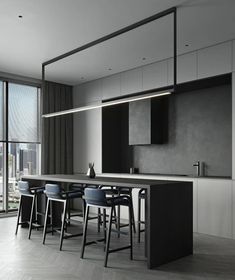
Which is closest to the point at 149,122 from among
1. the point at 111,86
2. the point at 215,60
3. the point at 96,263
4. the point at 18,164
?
the point at 111,86

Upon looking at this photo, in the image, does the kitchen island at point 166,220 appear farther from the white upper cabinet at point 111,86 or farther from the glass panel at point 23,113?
the glass panel at point 23,113

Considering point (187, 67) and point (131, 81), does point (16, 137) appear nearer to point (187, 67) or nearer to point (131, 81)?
point (131, 81)

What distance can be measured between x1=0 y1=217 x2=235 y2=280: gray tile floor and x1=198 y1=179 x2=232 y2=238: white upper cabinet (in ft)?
0.92

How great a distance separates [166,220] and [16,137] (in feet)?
15.3

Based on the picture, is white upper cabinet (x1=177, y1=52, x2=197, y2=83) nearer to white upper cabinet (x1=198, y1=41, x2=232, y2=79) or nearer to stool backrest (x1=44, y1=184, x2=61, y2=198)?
white upper cabinet (x1=198, y1=41, x2=232, y2=79)

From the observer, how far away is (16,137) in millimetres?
7406

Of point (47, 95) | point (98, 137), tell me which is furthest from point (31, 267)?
point (47, 95)

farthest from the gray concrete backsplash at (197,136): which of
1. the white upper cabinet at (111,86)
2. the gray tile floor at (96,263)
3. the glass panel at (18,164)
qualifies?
the glass panel at (18,164)

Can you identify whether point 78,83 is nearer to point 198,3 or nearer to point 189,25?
point 189,25

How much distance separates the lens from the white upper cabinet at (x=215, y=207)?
5.15 metres

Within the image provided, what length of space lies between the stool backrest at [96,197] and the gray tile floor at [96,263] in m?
0.72

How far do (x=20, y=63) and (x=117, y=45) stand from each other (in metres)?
2.22

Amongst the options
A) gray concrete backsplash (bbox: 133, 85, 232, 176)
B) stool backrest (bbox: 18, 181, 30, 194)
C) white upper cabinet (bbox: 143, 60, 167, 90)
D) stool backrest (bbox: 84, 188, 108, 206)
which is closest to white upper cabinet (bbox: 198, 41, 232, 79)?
gray concrete backsplash (bbox: 133, 85, 232, 176)

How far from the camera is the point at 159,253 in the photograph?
381cm
